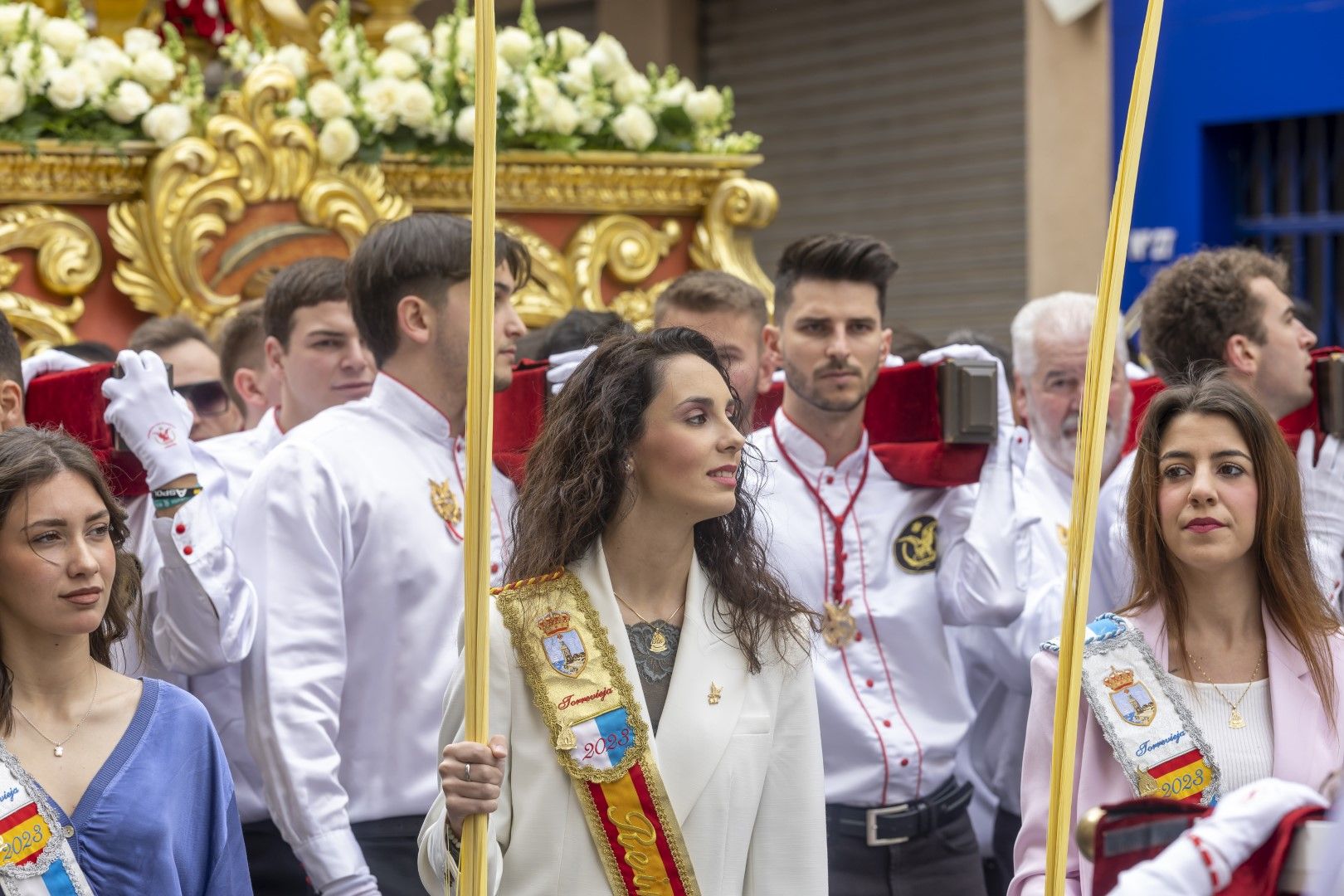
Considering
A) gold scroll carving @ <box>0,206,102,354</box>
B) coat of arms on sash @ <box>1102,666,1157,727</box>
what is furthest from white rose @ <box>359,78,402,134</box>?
coat of arms on sash @ <box>1102,666,1157,727</box>

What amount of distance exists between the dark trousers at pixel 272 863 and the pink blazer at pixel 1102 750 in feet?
4.88

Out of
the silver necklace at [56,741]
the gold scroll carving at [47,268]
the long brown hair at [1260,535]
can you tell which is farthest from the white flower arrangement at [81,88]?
the long brown hair at [1260,535]

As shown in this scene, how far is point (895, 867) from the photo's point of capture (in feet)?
13.4

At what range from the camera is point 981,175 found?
1080 cm

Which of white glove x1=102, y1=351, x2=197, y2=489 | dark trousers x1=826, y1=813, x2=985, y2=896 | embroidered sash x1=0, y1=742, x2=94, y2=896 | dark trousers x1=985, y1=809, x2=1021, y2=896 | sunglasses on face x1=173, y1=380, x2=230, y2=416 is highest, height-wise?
sunglasses on face x1=173, y1=380, x2=230, y2=416

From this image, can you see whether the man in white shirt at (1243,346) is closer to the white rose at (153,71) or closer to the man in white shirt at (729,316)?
the man in white shirt at (729,316)

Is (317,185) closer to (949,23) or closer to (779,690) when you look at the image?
(779,690)

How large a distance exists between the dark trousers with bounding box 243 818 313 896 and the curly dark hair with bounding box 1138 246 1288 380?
2.27 meters

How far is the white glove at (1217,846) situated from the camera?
229cm

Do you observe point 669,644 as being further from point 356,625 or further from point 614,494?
point 356,625

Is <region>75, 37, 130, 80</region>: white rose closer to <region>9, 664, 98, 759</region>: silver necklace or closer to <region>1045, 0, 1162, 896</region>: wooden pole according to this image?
<region>9, 664, 98, 759</region>: silver necklace

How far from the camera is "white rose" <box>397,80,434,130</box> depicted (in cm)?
582

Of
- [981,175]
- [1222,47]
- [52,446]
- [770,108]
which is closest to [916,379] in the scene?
[52,446]

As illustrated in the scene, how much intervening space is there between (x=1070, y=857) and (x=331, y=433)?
1589mm
